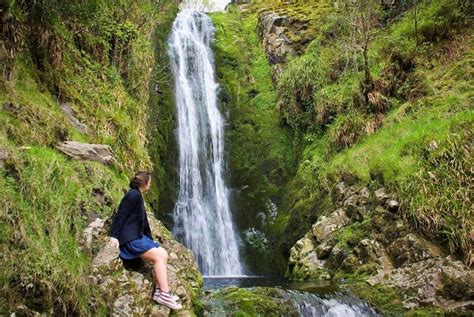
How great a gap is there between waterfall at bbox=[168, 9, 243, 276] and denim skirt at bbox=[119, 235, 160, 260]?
7631mm

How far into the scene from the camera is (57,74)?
27.8 feet

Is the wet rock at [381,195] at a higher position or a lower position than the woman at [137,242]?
lower

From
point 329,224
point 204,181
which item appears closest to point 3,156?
point 329,224

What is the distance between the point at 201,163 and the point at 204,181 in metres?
0.79

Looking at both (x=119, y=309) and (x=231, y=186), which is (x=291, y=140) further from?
(x=119, y=309)

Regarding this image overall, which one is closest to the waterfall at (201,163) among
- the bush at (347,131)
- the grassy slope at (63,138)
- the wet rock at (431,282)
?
the grassy slope at (63,138)

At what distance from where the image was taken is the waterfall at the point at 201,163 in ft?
42.7

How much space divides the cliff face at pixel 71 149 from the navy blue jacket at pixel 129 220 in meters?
0.26

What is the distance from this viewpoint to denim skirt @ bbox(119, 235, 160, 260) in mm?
5004

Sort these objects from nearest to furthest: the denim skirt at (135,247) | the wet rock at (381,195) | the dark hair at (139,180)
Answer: the denim skirt at (135,247), the dark hair at (139,180), the wet rock at (381,195)

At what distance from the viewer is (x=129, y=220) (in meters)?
5.05

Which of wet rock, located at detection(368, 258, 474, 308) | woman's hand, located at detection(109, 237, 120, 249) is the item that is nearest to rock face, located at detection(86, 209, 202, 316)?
woman's hand, located at detection(109, 237, 120, 249)

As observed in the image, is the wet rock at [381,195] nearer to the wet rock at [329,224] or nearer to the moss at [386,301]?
the wet rock at [329,224]

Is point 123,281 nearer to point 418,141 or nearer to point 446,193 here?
A: point 446,193
